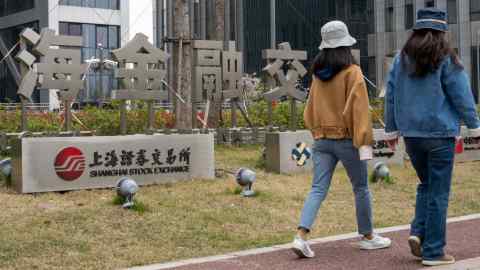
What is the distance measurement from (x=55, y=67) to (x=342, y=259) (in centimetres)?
555

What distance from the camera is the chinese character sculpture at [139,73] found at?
1052cm

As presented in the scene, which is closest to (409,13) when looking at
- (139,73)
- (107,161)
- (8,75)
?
(8,75)

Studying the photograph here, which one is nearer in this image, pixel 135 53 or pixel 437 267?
pixel 437 267

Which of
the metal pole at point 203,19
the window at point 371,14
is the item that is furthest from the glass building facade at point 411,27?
the metal pole at point 203,19

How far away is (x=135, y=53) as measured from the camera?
10.8 m

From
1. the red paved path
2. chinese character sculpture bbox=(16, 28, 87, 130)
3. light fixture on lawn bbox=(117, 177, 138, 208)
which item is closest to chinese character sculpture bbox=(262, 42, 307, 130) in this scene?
chinese character sculpture bbox=(16, 28, 87, 130)

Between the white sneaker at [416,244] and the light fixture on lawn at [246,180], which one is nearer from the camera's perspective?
the white sneaker at [416,244]

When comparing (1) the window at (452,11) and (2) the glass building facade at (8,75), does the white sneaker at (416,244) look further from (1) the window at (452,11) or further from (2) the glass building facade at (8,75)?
(2) the glass building facade at (8,75)

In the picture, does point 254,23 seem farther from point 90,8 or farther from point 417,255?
point 417,255

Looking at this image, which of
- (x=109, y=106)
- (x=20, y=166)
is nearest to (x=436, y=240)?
(x=20, y=166)

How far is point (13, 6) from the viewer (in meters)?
55.8

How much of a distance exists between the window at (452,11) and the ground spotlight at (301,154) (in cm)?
3421

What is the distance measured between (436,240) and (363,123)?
0.98 m

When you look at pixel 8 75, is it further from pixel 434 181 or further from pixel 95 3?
pixel 434 181
